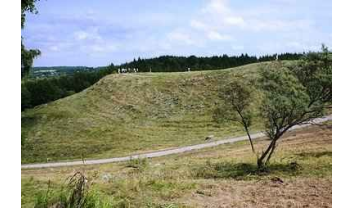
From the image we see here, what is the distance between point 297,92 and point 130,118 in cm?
3239

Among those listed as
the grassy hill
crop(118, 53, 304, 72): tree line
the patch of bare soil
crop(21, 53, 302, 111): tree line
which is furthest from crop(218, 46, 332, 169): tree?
crop(118, 53, 304, 72): tree line

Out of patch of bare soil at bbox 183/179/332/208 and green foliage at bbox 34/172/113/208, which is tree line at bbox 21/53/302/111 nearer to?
patch of bare soil at bbox 183/179/332/208

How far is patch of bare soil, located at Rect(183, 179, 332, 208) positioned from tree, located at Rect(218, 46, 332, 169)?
7989mm

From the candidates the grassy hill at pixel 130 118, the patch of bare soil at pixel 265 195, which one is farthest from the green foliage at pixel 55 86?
the patch of bare soil at pixel 265 195

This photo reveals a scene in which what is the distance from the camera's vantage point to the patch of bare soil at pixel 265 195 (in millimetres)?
6941

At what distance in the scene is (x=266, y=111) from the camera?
17578mm

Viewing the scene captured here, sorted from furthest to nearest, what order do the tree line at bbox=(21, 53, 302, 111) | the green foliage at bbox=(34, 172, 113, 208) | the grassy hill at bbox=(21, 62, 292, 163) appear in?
the tree line at bbox=(21, 53, 302, 111)
the grassy hill at bbox=(21, 62, 292, 163)
the green foliage at bbox=(34, 172, 113, 208)

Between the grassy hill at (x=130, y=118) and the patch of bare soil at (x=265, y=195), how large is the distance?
86.6 feet

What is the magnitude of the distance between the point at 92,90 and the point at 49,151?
18.6 m

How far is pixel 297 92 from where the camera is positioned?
16.6 m

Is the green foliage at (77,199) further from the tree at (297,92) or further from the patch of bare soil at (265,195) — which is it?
the tree at (297,92)

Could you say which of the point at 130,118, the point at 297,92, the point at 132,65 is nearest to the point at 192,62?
the point at 132,65

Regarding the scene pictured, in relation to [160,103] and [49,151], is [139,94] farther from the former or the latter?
[49,151]

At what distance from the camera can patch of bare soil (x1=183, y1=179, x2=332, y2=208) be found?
6.94m
